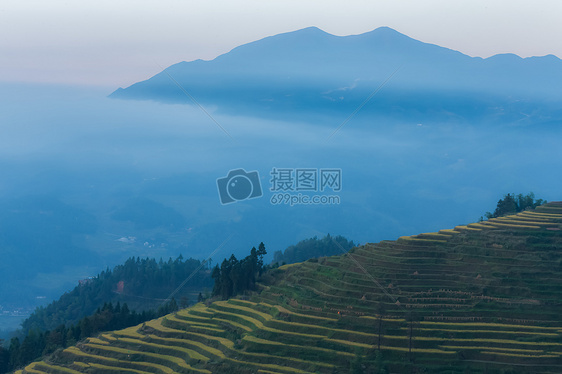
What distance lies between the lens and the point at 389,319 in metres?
40.4

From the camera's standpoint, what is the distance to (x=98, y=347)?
4647 centimetres

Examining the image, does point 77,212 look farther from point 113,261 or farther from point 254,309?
point 254,309

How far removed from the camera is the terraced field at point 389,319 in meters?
38.5

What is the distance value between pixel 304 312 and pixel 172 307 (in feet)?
67.6

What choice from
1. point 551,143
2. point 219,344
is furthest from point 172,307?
point 551,143

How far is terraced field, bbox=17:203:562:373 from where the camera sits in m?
38.5
